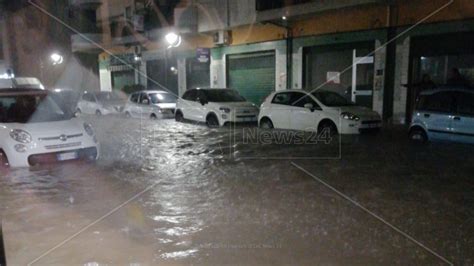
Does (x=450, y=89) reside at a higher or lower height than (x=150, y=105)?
higher

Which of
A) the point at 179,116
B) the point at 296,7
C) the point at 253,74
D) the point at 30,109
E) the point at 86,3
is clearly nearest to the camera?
the point at 30,109

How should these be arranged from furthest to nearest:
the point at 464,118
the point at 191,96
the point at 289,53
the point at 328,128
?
the point at 289,53, the point at 191,96, the point at 328,128, the point at 464,118

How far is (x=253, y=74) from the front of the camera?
1992cm

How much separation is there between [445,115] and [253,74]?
11.1 metres

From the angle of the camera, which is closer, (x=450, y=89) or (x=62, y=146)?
(x=62, y=146)

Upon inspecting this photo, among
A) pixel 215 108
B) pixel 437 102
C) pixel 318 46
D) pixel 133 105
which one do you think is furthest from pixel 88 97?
pixel 437 102

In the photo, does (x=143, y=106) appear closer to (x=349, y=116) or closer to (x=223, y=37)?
(x=223, y=37)

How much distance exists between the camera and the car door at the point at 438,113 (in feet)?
32.4

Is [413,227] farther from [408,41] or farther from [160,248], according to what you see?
[408,41]

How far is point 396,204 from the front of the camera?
593 centimetres

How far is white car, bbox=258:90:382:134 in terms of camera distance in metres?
11.5

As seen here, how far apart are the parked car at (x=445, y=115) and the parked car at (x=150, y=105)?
10.8m

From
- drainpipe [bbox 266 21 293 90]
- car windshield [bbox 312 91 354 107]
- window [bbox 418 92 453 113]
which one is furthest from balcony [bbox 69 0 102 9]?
window [bbox 418 92 453 113]

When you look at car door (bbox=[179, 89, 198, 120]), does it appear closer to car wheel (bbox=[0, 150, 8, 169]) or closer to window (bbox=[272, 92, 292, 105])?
window (bbox=[272, 92, 292, 105])
